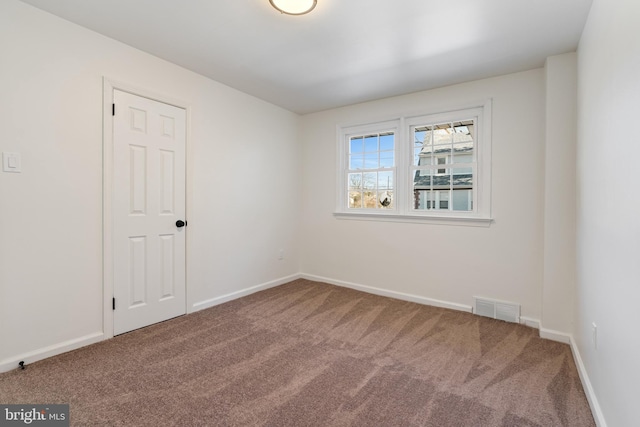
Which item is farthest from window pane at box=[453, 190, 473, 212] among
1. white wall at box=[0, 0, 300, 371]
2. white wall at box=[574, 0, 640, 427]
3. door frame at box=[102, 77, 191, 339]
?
door frame at box=[102, 77, 191, 339]

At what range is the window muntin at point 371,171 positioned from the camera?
390 centimetres

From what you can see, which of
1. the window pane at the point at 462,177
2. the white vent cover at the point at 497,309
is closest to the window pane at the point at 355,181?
the window pane at the point at 462,177

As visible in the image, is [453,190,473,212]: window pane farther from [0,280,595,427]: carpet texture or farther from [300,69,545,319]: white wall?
[0,280,595,427]: carpet texture

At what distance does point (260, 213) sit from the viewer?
3.95 m

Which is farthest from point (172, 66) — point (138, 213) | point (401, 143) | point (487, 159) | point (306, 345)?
point (487, 159)

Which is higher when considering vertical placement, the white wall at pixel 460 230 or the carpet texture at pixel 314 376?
the white wall at pixel 460 230

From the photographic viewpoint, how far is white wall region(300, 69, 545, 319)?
2.91m

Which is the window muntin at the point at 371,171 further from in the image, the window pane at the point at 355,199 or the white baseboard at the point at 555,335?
the white baseboard at the point at 555,335

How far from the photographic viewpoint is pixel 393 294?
12.3ft

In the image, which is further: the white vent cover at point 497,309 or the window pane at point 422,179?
the window pane at point 422,179

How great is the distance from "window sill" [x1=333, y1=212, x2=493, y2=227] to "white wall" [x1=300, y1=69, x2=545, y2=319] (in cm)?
6

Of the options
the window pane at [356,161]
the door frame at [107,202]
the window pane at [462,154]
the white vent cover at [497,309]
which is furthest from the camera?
the window pane at [356,161]

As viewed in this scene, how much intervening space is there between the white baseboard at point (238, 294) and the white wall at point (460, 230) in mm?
486

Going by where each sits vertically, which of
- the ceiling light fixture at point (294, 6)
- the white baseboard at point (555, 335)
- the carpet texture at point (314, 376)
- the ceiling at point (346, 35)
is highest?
the ceiling at point (346, 35)
